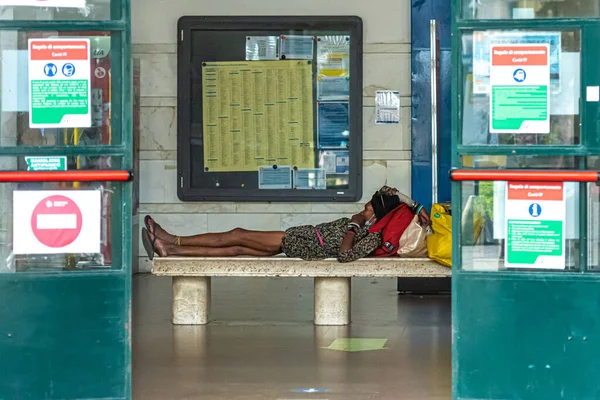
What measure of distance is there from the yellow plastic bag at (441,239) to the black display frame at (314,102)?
2.75 meters

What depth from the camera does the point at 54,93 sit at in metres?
4.48

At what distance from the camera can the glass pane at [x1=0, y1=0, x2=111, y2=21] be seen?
179 inches

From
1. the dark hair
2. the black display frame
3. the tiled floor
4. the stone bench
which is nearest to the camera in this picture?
the tiled floor

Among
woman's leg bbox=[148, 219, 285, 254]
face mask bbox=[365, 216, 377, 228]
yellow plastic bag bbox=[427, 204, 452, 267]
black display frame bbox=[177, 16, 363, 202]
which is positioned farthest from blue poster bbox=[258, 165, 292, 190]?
yellow plastic bag bbox=[427, 204, 452, 267]

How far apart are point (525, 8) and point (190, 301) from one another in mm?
3959

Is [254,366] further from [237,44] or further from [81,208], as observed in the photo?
[237,44]

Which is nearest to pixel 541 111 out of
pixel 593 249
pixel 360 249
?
pixel 593 249

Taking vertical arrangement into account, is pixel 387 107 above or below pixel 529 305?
above

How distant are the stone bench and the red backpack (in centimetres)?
16

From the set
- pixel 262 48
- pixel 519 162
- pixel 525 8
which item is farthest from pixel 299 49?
pixel 519 162

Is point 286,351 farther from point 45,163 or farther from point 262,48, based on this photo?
point 262,48

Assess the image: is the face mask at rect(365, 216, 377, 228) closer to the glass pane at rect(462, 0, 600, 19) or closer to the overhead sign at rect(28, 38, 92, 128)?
the glass pane at rect(462, 0, 600, 19)

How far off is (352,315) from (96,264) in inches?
149

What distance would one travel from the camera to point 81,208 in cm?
455
